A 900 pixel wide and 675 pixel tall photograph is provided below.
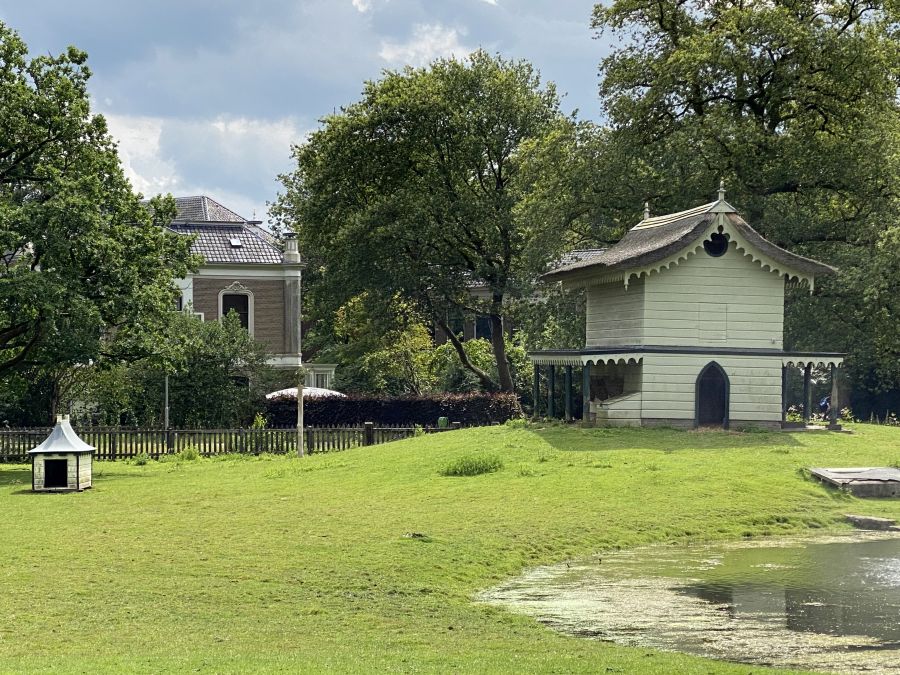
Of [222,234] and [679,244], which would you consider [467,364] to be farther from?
[679,244]

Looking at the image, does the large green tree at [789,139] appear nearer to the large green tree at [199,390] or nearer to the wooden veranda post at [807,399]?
the wooden veranda post at [807,399]

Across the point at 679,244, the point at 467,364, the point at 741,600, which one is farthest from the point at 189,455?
the point at 741,600

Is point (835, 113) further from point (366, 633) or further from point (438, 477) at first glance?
point (366, 633)

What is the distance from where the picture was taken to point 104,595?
14945 mm

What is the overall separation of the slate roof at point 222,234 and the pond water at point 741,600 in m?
48.9

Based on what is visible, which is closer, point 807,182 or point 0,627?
point 0,627

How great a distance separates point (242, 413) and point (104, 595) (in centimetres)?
3581

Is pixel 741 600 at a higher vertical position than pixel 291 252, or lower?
lower

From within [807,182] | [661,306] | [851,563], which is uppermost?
[807,182]

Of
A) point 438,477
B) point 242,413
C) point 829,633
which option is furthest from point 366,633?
point 242,413

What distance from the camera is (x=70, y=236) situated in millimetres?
32875

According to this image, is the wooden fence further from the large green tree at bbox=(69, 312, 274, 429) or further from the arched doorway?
the arched doorway

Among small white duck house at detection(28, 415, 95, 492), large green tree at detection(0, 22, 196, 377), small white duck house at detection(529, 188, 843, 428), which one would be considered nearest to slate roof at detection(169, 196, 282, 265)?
large green tree at detection(0, 22, 196, 377)

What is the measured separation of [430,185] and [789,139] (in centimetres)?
2050
